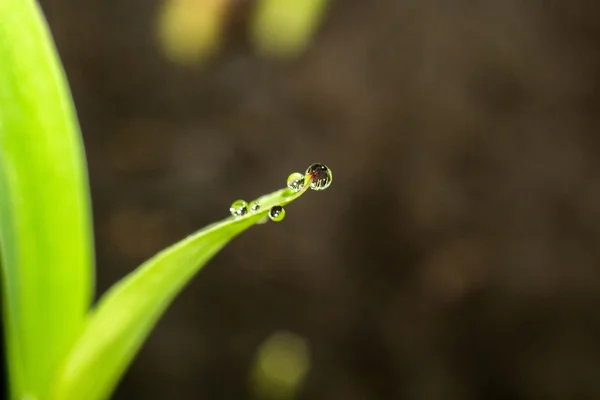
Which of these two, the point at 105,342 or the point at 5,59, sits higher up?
the point at 5,59

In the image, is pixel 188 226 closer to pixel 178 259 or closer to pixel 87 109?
pixel 87 109

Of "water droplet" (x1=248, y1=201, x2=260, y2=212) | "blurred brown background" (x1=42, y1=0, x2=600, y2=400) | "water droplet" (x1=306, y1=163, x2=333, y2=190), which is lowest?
"water droplet" (x1=248, y1=201, x2=260, y2=212)

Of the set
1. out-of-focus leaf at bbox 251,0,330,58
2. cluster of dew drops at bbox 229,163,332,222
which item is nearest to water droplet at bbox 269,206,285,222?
cluster of dew drops at bbox 229,163,332,222

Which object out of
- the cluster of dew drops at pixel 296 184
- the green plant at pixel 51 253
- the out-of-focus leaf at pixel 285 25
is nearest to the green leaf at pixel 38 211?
the green plant at pixel 51 253

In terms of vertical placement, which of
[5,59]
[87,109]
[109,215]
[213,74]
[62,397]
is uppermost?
[213,74]

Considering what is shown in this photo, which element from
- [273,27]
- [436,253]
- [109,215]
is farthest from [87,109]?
[436,253]

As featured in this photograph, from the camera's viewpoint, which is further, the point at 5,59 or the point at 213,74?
the point at 213,74

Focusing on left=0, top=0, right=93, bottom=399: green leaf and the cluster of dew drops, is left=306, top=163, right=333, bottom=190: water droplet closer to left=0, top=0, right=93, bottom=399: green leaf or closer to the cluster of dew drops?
the cluster of dew drops
